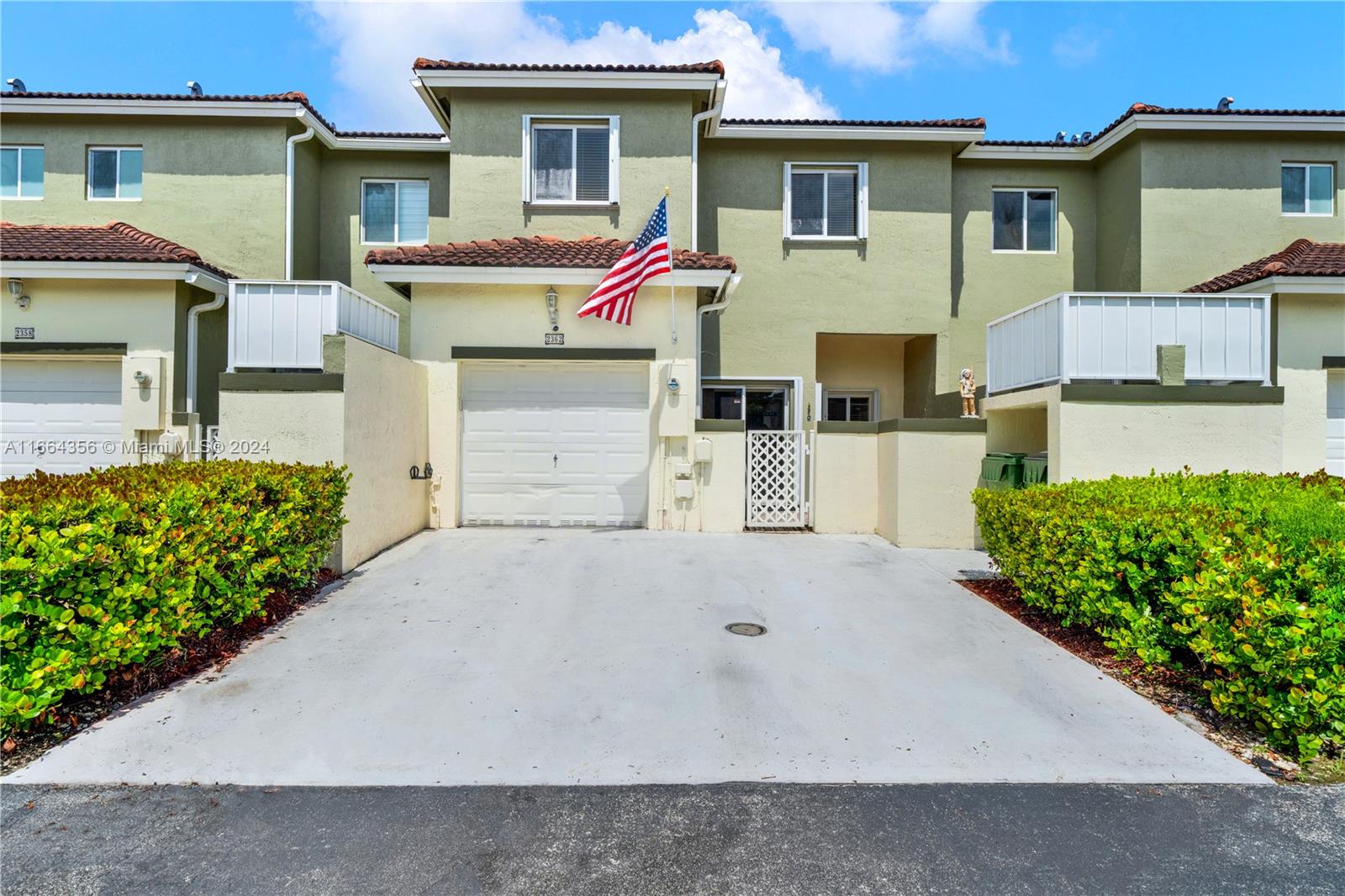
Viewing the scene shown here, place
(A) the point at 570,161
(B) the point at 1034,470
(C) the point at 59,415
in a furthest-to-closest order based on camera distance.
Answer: (A) the point at 570,161
(C) the point at 59,415
(B) the point at 1034,470

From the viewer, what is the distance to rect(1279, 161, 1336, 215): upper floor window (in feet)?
42.1

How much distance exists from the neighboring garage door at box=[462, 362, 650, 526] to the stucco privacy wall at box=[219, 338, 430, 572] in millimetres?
1502

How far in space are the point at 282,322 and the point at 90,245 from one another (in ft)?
17.3

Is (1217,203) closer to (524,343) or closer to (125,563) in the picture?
(524,343)

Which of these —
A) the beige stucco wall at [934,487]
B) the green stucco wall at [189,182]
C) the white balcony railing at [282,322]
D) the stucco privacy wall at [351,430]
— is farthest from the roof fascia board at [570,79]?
the beige stucco wall at [934,487]

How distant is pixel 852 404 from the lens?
48.5ft

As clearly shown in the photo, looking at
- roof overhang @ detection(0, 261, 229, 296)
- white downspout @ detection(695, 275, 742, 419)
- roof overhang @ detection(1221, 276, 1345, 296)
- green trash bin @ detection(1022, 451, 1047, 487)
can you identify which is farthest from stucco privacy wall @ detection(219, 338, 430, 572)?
roof overhang @ detection(1221, 276, 1345, 296)

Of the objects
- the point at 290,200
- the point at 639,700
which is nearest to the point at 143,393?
the point at 290,200

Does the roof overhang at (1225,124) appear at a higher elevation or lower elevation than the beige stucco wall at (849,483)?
higher

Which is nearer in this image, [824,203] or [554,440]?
[554,440]

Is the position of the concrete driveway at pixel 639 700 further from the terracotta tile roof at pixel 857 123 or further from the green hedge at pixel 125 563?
the terracotta tile roof at pixel 857 123

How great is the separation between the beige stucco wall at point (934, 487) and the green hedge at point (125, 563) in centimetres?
754

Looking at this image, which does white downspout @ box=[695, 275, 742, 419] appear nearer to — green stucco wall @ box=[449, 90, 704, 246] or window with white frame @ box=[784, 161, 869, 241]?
green stucco wall @ box=[449, 90, 704, 246]

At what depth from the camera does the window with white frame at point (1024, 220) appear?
44.7 ft
